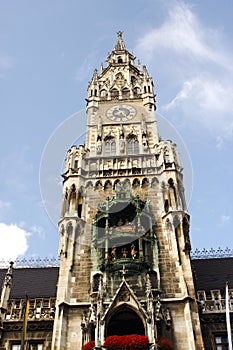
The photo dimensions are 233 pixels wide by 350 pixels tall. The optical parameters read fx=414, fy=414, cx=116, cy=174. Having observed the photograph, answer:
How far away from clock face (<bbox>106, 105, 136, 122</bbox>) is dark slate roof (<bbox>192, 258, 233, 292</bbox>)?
12.8 m

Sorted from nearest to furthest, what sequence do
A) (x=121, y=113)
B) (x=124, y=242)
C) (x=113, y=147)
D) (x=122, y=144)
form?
(x=124, y=242)
(x=122, y=144)
(x=113, y=147)
(x=121, y=113)

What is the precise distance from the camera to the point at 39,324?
71.3 feet

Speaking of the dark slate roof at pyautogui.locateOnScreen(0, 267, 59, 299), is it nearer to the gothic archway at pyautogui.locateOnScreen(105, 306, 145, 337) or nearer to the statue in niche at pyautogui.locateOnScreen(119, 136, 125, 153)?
the gothic archway at pyautogui.locateOnScreen(105, 306, 145, 337)

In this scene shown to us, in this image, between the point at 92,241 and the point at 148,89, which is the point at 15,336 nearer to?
the point at 92,241

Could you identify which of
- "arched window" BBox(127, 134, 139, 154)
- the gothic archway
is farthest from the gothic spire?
the gothic archway

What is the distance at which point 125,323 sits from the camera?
66.9ft

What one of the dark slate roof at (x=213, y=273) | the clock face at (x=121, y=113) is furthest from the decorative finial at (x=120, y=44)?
the dark slate roof at (x=213, y=273)

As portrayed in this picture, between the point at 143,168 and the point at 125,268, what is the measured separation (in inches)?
335

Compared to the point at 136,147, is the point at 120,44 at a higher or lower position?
higher

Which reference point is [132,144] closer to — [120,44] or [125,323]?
[125,323]

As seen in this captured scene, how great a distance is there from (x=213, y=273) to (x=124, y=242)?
760 cm

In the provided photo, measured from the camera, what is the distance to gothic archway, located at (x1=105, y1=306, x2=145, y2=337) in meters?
19.7

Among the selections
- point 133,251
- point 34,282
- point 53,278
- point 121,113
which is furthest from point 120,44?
point 133,251

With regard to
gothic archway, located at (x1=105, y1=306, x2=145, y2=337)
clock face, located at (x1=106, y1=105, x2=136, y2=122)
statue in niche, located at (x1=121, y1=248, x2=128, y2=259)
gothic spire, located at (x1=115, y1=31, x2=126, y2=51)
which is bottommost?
gothic archway, located at (x1=105, y1=306, x2=145, y2=337)
